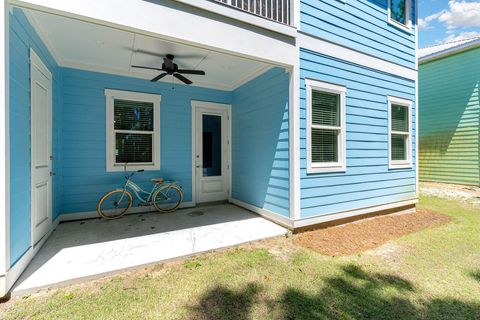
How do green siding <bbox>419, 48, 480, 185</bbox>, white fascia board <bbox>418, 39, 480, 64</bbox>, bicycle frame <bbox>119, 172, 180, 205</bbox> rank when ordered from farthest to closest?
green siding <bbox>419, 48, 480, 185</bbox> < white fascia board <bbox>418, 39, 480, 64</bbox> < bicycle frame <bbox>119, 172, 180, 205</bbox>

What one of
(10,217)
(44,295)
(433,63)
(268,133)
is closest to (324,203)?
(268,133)

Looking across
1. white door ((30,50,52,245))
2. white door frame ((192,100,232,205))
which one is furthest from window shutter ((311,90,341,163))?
white door ((30,50,52,245))

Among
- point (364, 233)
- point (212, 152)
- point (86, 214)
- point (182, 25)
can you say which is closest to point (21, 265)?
point (86, 214)

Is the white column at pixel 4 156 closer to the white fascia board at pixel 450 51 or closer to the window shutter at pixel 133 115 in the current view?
the window shutter at pixel 133 115

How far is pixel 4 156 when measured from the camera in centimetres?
217

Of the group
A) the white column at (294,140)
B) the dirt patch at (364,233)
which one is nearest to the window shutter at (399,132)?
the dirt patch at (364,233)

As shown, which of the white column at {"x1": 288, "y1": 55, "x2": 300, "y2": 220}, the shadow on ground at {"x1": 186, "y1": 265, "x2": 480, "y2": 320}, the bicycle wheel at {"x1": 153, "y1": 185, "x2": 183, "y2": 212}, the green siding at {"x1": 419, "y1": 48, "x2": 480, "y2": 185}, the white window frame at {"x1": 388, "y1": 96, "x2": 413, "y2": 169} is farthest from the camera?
the green siding at {"x1": 419, "y1": 48, "x2": 480, "y2": 185}

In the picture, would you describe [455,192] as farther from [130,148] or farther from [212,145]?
[130,148]

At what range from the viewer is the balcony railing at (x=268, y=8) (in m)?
3.37

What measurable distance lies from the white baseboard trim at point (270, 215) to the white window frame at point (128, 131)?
216 centimetres

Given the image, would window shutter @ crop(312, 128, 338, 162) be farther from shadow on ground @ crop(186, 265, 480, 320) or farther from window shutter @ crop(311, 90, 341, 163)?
shadow on ground @ crop(186, 265, 480, 320)

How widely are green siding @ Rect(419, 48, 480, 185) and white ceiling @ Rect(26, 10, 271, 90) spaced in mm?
8694

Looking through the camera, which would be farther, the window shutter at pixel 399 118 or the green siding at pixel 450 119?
the green siding at pixel 450 119

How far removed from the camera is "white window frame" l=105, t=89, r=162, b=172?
4676 mm
